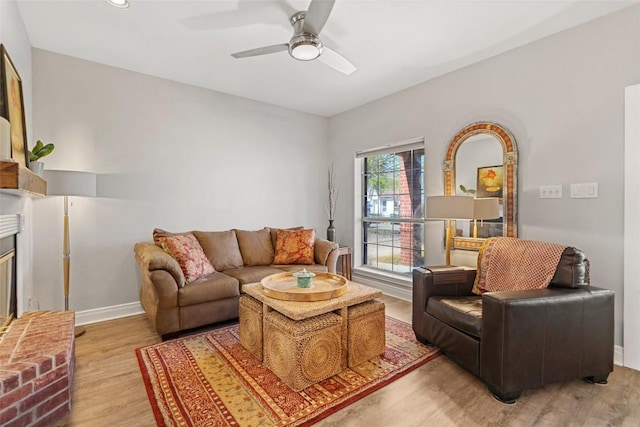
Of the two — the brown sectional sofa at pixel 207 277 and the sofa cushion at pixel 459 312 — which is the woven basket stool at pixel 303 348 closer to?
the sofa cushion at pixel 459 312

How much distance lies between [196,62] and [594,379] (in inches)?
164

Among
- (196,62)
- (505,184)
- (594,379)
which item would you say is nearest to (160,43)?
(196,62)

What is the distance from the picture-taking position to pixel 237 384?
6.48ft

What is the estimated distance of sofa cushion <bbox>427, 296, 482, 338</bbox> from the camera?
6.56ft

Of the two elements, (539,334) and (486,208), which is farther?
(486,208)

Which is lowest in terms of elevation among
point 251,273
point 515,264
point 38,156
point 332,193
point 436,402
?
point 436,402

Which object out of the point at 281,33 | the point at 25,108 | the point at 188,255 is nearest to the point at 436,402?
the point at 188,255

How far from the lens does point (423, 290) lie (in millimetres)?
2475

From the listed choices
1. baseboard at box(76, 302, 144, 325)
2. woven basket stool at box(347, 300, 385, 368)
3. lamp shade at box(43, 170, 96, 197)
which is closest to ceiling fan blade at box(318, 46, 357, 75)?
woven basket stool at box(347, 300, 385, 368)

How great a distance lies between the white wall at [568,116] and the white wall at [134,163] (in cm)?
252

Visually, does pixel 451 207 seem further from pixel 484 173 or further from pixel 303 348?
pixel 303 348

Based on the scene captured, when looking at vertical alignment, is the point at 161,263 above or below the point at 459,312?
above

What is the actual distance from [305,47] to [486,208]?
2038 mm

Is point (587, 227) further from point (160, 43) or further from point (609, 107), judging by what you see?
point (160, 43)
